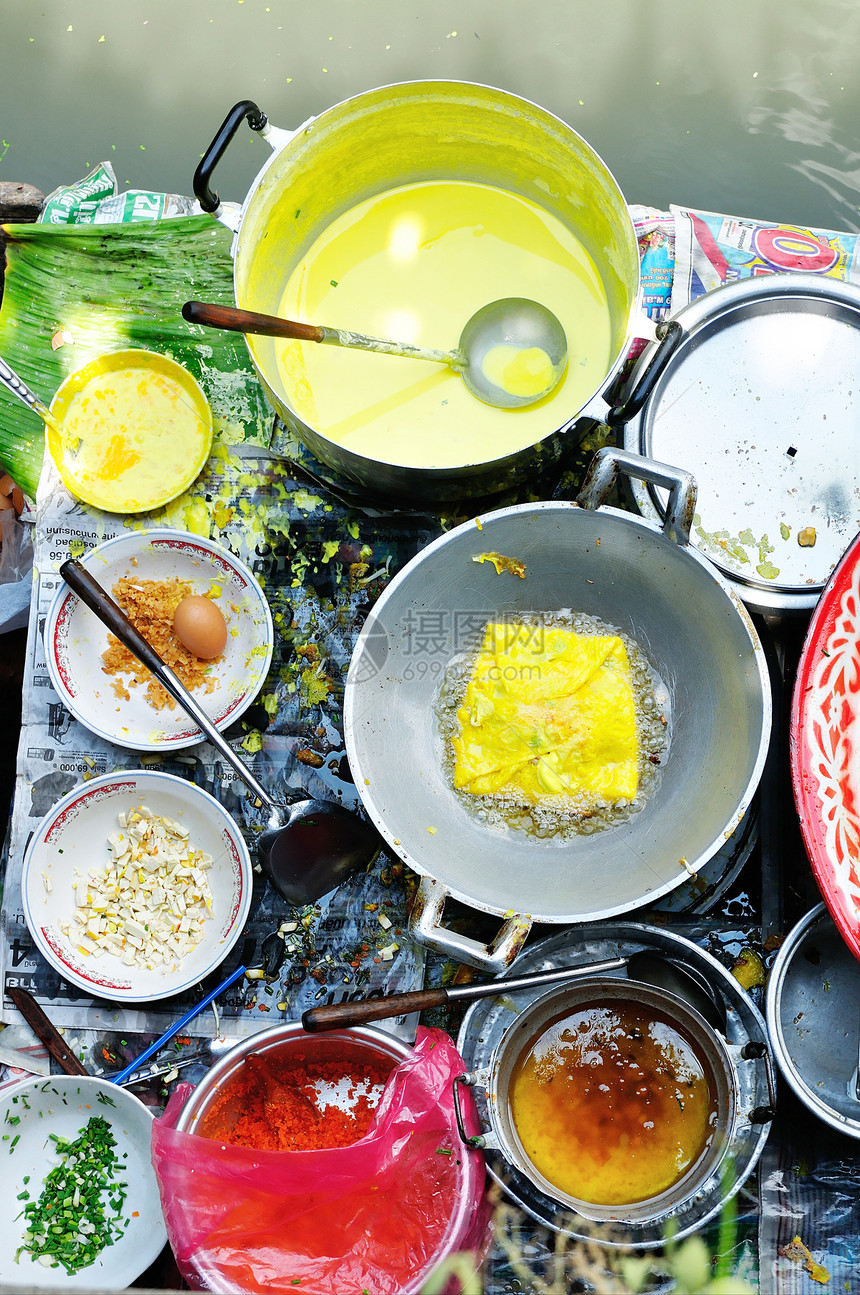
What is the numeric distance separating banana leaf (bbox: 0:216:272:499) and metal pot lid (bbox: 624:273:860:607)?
88 centimetres

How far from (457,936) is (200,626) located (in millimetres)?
678

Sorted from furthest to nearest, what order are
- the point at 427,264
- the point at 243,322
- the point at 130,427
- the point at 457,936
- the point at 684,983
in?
1. the point at 130,427
2. the point at 427,264
3. the point at 684,983
4. the point at 457,936
5. the point at 243,322

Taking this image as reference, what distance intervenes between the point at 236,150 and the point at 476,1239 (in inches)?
87.6

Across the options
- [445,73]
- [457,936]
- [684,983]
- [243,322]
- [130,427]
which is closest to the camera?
[243,322]

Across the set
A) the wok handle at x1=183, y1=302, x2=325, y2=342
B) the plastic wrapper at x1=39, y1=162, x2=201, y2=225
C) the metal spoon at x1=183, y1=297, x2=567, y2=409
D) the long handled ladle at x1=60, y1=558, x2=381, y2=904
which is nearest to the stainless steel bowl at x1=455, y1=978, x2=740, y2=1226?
the long handled ladle at x1=60, y1=558, x2=381, y2=904

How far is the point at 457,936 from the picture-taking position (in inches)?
53.3

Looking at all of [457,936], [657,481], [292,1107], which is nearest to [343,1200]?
[292,1107]

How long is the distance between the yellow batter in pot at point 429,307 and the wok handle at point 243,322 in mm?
188

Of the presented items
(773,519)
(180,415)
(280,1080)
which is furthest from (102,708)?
(773,519)

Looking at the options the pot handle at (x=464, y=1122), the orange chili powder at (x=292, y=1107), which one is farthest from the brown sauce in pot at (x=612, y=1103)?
the orange chili powder at (x=292, y=1107)

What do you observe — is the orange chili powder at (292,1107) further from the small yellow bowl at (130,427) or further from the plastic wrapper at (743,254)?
the plastic wrapper at (743,254)

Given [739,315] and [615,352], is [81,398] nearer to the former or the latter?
[615,352]

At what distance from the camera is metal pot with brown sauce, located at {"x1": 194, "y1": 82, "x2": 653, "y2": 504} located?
1.43 meters

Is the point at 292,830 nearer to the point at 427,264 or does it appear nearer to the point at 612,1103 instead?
the point at 612,1103
